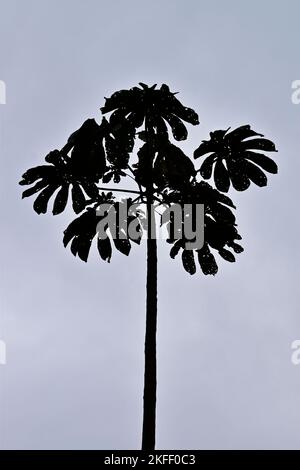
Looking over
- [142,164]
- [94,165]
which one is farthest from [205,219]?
[94,165]

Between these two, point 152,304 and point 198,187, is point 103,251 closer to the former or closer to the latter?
point 152,304

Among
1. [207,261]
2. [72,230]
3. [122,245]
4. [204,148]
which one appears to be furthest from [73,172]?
[207,261]

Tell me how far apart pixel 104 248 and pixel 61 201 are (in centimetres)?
139

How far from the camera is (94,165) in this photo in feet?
38.3

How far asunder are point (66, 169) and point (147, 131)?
182 centimetres

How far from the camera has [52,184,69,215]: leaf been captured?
12516 mm

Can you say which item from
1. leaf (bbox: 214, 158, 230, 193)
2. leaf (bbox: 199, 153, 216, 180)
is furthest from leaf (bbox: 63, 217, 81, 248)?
leaf (bbox: 214, 158, 230, 193)

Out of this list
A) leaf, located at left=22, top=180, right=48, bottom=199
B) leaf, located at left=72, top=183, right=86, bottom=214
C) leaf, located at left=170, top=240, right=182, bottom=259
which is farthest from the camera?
leaf, located at left=170, top=240, right=182, bottom=259

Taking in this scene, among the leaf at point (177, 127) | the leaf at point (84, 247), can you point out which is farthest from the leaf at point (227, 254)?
the leaf at point (84, 247)

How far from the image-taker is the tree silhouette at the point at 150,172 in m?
11.6

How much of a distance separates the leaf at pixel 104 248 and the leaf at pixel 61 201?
111 cm

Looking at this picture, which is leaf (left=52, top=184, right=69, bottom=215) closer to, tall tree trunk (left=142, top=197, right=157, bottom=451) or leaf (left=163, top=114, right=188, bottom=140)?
tall tree trunk (left=142, top=197, right=157, bottom=451)
